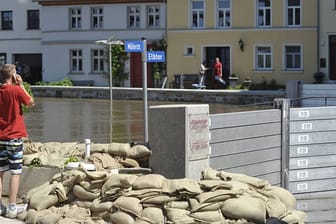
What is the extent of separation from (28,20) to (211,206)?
45.1 meters

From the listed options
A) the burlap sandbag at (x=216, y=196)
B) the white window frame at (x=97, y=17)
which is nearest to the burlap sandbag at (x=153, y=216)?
the burlap sandbag at (x=216, y=196)

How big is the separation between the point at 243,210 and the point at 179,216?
0.71 metres

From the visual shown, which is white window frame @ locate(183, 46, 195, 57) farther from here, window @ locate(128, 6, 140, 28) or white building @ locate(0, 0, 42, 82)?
white building @ locate(0, 0, 42, 82)

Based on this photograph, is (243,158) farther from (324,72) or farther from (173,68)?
(173,68)

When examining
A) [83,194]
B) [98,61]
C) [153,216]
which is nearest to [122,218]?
[153,216]

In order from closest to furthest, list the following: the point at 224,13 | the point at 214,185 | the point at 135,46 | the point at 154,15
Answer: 1. the point at 214,185
2. the point at 135,46
3. the point at 224,13
4. the point at 154,15

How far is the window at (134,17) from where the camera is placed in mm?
44131

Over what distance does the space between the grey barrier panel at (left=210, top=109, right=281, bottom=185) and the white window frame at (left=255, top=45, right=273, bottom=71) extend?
2858 cm

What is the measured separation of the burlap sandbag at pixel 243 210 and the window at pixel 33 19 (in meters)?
44.1

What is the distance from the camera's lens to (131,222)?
8.14 meters

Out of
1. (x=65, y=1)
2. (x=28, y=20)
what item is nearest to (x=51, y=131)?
(x=65, y=1)

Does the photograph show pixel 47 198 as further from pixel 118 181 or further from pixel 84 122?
pixel 84 122

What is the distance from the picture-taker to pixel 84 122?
2305cm

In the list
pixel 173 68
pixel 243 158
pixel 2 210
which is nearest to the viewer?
pixel 2 210
